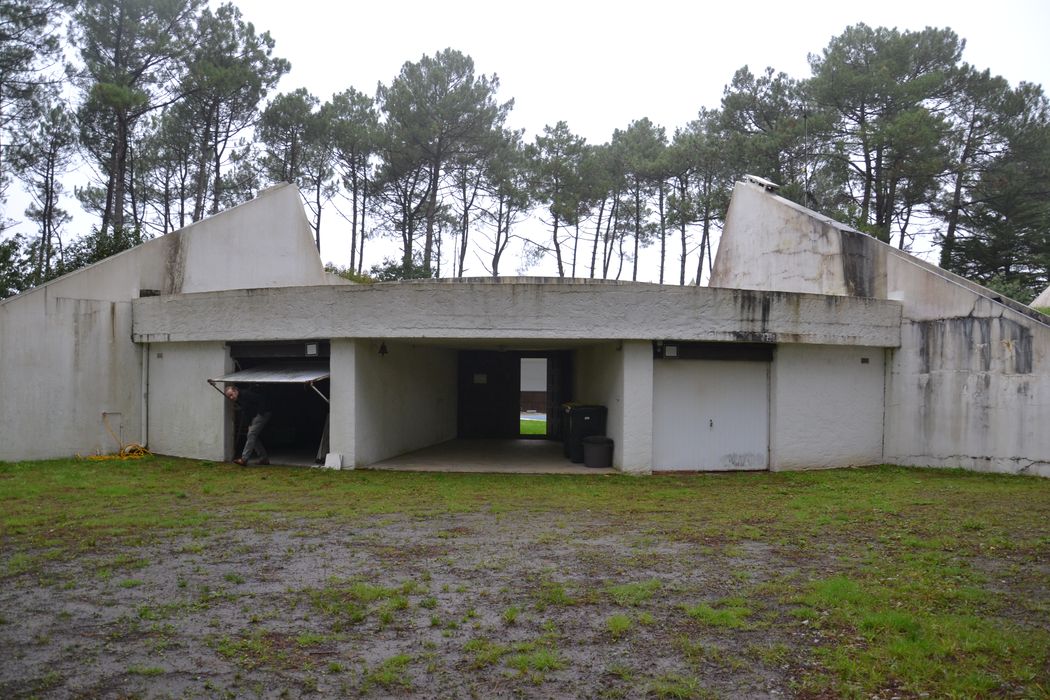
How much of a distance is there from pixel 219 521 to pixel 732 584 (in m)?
6.07

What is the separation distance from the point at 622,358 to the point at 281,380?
6.27 metres

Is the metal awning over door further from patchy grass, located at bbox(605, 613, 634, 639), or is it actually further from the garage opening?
patchy grass, located at bbox(605, 613, 634, 639)

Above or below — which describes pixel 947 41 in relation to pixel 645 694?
above

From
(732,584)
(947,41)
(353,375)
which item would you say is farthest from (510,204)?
(732,584)

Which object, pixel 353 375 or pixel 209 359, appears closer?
pixel 353 375

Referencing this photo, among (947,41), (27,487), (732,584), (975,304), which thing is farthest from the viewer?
(947,41)

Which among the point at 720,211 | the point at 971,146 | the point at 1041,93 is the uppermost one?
the point at 1041,93

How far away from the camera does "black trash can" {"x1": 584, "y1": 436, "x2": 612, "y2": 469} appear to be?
535 inches

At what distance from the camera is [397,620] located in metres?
5.09

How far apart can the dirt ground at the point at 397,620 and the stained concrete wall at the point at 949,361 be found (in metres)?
7.93

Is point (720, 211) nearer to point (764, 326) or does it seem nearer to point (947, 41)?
point (947, 41)

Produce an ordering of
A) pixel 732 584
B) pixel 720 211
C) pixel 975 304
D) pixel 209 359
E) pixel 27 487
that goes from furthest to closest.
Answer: pixel 720 211, pixel 209 359, pixel 975 304, pixel 27 487, pixel 732 584

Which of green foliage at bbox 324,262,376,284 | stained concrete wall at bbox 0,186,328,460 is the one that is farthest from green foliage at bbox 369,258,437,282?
stained concrete wall at bbox 0,186,328,460

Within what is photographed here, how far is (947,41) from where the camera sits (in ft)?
92.5
